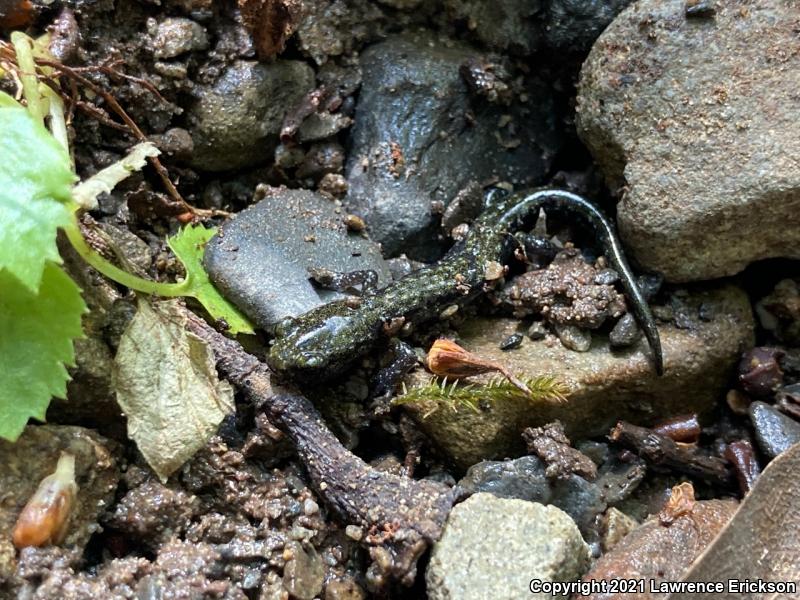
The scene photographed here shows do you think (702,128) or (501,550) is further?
(702,128)

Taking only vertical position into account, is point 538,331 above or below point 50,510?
below

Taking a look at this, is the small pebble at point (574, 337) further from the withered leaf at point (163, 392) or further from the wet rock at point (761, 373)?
the withered leaf at point (163, 392)

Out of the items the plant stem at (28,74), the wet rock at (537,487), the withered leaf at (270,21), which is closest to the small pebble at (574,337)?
the wet rock at (537,487)

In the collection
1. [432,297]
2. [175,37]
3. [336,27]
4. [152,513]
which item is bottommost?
[432,297]

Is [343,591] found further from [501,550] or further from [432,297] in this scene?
[432,297]

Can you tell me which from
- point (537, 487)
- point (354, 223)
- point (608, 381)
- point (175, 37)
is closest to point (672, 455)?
point (608, 381)

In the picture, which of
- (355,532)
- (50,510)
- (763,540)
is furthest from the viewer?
(355,532)
